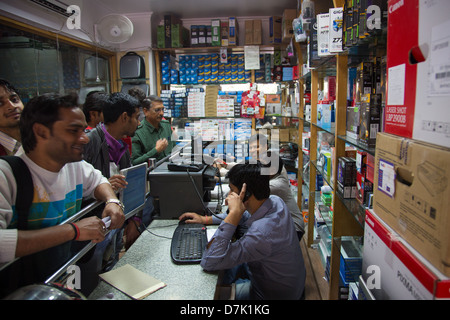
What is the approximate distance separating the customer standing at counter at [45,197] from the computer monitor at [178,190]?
0.63 metres

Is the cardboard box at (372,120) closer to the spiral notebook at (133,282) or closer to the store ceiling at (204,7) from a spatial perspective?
the spiral notebook at (133,282)

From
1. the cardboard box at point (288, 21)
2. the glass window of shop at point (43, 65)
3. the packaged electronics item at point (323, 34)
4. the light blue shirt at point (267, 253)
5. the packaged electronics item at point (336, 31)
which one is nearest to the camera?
the light blue shirt at point (267, 253)

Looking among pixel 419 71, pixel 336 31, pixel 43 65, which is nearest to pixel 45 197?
pixel 419 71

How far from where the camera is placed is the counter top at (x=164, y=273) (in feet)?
4.10

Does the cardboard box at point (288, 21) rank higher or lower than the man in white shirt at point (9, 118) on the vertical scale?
higher

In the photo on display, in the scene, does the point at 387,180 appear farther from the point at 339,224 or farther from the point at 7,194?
the point at 7,194

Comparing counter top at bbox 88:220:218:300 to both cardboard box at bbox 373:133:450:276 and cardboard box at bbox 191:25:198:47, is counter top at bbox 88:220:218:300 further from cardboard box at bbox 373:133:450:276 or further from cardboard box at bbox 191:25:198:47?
cardboard box at bbox 191:25:198:47

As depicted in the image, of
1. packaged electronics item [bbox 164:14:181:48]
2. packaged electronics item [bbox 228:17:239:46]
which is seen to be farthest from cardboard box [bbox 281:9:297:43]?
packaged electronics item [bbox 164:14:181:48]

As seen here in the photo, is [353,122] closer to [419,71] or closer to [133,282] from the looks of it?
[419,71]

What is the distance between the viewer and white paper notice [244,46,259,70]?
4.50m

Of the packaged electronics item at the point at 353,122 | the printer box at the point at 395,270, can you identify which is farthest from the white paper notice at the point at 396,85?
the packaged electronics item at the point at 353,122

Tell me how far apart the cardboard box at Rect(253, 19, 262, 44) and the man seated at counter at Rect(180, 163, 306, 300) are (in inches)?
134

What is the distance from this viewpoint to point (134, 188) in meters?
1.79
